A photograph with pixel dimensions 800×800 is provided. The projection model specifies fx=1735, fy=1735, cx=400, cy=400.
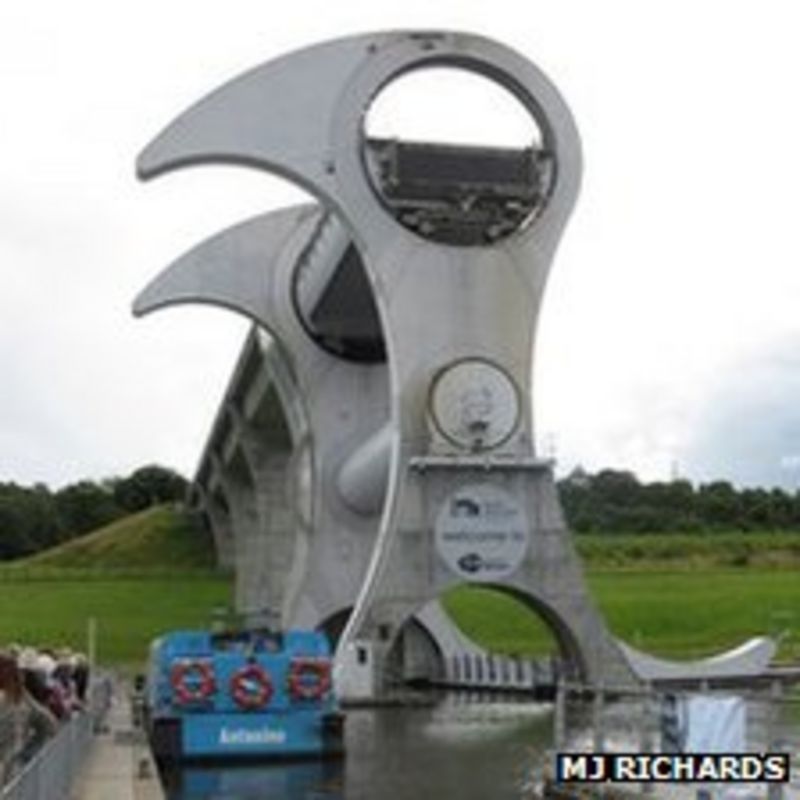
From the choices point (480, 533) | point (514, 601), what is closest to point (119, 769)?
point (480, 533)

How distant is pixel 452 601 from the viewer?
68.9 meters

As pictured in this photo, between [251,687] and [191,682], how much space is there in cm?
78

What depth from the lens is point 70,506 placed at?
145m

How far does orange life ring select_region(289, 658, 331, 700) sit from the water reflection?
0.96 metres

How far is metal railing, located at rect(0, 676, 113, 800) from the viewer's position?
1202 cm

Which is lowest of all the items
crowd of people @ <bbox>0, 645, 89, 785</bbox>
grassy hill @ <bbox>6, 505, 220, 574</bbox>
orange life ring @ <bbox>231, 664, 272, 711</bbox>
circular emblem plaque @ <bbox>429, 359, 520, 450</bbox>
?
grassy hill @ <bbox>6, 505, 220, 574</bbox>

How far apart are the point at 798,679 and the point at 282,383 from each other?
66.7ft

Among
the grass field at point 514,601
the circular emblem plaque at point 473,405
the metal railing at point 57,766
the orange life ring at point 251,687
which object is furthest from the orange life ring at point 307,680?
the grass field at point 514,601

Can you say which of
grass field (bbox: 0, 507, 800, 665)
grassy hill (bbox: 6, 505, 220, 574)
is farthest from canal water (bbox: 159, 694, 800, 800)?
grassy hill (bbox: 6, 505, 220, 574)

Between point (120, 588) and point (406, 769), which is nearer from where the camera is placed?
point (406, 769)

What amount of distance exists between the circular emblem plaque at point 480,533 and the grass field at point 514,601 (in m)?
14.7

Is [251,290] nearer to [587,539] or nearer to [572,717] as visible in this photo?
[572,717]

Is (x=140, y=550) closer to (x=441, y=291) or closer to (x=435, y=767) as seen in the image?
(x=441, y=291)

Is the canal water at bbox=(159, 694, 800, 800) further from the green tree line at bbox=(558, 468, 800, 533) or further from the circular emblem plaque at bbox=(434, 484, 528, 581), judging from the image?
the green tree line at bbox=(558, 468, 800, 533)
